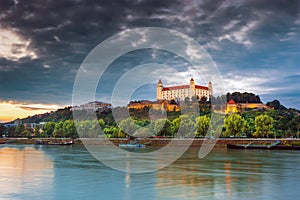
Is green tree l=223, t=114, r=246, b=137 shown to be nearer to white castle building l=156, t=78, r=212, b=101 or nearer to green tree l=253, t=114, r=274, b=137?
green tree l=253, t=114, r=274, b=137

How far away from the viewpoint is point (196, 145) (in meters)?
64.2

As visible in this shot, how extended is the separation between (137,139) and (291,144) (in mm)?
31649

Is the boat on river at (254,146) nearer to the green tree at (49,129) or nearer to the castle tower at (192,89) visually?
the green tree at (49,129)

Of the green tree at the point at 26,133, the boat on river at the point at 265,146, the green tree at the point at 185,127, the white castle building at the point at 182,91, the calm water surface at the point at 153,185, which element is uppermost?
the white castle building at the point at 182,91

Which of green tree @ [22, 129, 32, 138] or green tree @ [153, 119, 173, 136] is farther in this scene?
green tree @ [22, 129, 32, 138]

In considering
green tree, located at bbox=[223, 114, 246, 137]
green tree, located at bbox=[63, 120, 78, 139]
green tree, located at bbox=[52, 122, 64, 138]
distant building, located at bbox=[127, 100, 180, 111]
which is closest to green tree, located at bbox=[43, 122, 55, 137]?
green tree, located at bbox=[52, 122, 64, 138]

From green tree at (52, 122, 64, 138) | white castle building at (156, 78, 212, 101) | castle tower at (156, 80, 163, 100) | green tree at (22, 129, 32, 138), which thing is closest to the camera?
green tree at (52, 122, 64, 138)

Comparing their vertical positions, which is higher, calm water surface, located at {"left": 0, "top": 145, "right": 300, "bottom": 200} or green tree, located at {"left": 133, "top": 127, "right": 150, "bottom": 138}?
green tree, located at {"left": 133, "top": 127, "right": 150, "bottom": 138}

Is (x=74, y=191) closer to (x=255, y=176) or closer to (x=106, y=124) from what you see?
(x=255, y=176)

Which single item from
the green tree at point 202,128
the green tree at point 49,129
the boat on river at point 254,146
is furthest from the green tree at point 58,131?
the boat on river at point 254,146

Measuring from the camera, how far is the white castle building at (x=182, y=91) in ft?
480

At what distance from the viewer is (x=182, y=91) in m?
148

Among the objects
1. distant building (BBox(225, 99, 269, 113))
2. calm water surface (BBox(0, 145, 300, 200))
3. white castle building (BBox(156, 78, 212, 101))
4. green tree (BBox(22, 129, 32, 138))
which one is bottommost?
calm water surface (BBox(0, 145, 300, 200))

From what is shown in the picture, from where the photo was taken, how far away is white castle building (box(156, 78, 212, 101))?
146 meters
